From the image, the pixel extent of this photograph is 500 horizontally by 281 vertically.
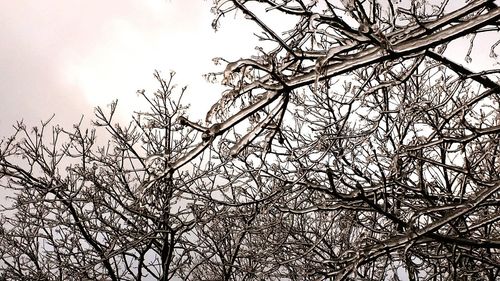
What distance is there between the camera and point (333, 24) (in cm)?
379

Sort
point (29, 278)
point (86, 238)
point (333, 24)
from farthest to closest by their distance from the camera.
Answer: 1. point (29, 278)
2. point (86, 238)
3. point (333, 24)

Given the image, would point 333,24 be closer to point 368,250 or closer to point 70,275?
point 368,250

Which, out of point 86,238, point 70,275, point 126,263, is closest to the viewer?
point 70,275

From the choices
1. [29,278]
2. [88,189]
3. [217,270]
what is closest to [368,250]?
[88,189]

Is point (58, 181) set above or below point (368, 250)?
above

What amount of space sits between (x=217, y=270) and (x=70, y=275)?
14.0 ft

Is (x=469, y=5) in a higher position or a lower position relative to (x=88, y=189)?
lower

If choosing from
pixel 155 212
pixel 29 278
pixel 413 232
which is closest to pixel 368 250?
pixel 413 232

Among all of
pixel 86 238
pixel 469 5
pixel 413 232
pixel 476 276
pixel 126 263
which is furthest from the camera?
pixel 126 263

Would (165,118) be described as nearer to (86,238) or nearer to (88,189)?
(88,189)

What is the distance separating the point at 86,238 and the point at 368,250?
295 inches

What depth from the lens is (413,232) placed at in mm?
4105

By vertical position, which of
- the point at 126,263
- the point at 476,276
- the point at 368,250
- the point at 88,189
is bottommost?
the point at 368,250

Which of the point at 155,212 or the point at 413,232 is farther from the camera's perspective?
the point at 155,212
